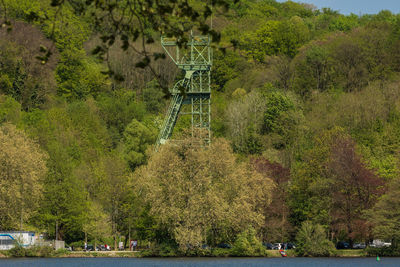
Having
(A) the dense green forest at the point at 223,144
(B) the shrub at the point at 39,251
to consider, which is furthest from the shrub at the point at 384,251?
(B) the shrub at the point at 39,251

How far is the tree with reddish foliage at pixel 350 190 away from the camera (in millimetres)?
72188

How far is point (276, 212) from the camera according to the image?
77875 millimetres

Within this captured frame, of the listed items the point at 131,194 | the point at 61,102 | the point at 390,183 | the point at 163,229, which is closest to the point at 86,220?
the point at 131,194

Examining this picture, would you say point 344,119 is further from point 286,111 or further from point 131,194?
point 131,194

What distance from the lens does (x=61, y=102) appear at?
114562 mm

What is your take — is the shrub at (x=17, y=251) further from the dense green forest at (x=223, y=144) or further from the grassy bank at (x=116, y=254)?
the dense green forest at (x=223, y=144)

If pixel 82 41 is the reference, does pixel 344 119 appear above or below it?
below

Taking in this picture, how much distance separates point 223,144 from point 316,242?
12.0m

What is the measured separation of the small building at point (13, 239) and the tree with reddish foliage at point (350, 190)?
28.3 metres

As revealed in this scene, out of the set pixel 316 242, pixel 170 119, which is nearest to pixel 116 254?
pixel 170 119

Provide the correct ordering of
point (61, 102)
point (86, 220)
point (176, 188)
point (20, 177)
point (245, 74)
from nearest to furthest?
point (176, 188) < point (20, 177) < point (86, 220) < point (61, 102) < point (245, 74)

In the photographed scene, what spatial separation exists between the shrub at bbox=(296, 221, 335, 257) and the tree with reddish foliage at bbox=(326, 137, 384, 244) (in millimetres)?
4004

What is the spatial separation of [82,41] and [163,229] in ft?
217

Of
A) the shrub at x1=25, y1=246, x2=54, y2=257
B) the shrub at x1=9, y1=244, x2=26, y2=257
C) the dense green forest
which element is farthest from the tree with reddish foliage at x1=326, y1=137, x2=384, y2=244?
the shrub at x1=9, y1=244, x2=26, y2=257
